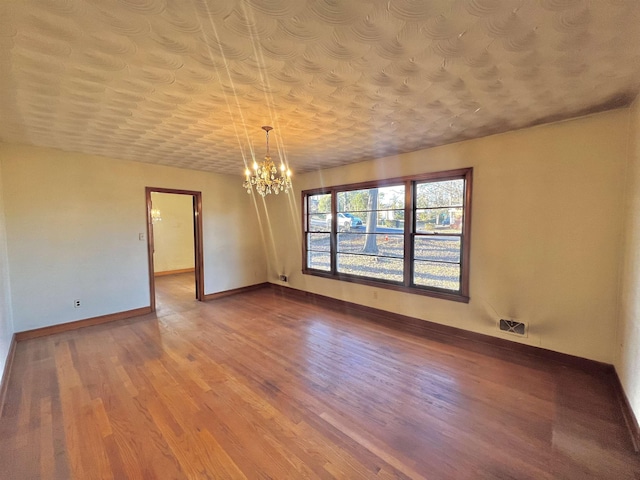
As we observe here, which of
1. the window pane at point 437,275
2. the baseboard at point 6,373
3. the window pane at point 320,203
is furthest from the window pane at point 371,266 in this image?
the baseboard at point 6,373

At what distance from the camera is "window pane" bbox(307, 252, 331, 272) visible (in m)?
5.25

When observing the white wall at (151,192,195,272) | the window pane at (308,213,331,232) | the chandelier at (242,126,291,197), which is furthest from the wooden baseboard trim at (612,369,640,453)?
the white wall at (151,192,195,272)

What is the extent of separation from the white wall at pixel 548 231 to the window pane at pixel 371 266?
2.22 feet

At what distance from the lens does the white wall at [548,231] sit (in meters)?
2.58

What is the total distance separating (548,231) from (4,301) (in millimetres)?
6095

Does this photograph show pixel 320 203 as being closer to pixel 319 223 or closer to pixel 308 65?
pixel 319 223

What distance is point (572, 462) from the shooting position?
1.67m

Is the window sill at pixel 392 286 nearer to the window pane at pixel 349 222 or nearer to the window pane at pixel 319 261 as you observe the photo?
the window pane at pixel 319 261

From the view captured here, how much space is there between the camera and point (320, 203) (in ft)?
17.5

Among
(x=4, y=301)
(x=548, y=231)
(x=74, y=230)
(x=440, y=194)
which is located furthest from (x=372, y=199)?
(x=4, y=301)

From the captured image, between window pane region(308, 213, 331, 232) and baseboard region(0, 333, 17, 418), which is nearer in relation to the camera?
baseboard region(0, 333, 17, 418)

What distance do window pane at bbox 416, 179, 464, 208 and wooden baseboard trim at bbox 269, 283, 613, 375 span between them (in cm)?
166

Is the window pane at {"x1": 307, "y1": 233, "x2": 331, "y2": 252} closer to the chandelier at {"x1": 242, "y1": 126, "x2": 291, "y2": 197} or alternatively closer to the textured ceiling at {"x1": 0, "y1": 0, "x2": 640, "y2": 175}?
the chandelier at {"x1": 242, "y1": 126, "x2": 291, "y2": 197}

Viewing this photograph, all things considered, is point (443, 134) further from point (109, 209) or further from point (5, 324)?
point (5, 324)
